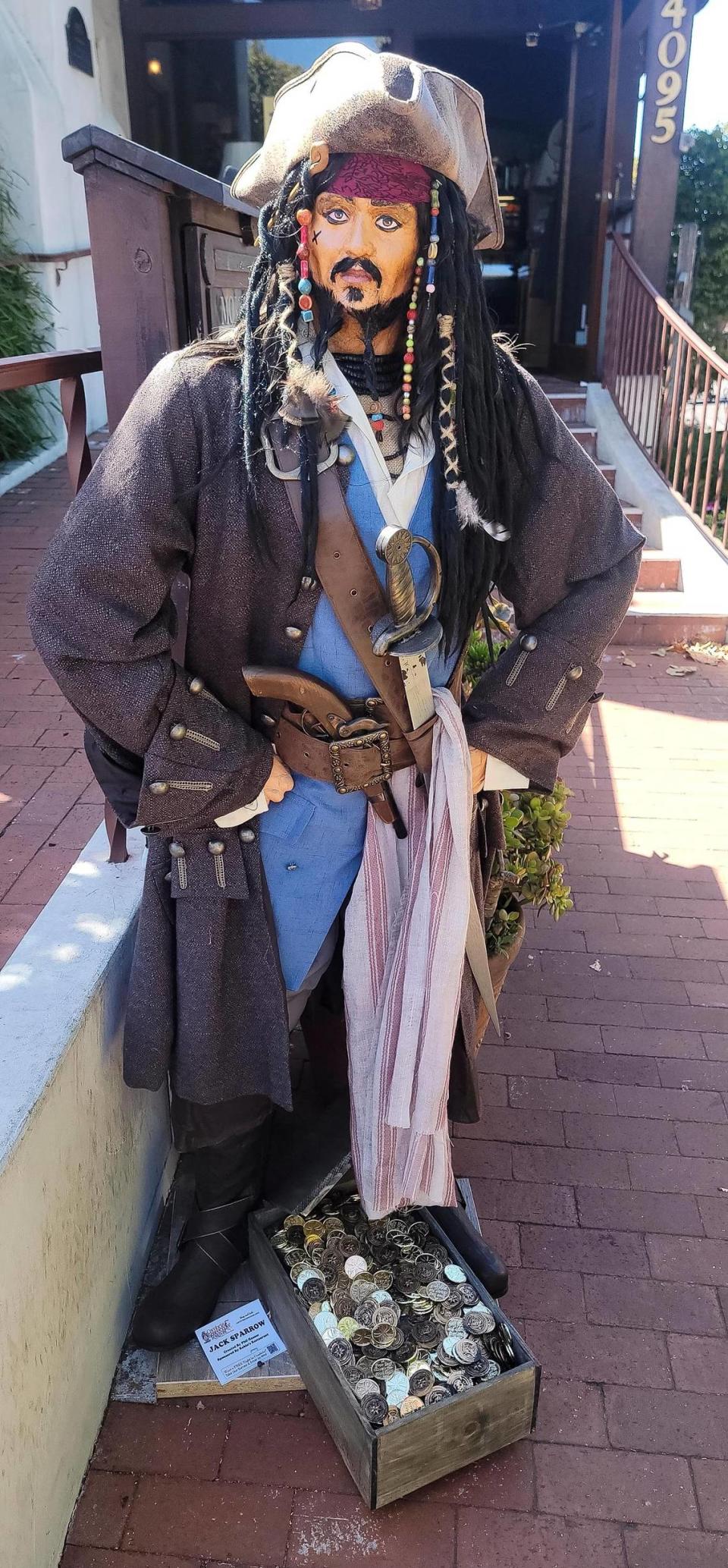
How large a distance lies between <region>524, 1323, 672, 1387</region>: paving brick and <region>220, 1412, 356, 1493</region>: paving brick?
1.45 feet

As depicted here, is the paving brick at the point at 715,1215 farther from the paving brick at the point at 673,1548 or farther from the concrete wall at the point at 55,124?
the concrete wall at the point at 55,124

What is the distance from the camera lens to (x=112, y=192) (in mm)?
2041

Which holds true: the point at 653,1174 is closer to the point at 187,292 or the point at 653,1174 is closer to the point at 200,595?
the point at 200,595

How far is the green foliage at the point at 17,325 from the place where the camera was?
22.0 feet

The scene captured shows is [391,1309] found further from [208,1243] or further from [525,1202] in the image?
[525,1202]

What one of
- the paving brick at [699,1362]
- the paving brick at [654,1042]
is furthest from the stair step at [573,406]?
the paving brick at [699,1362]

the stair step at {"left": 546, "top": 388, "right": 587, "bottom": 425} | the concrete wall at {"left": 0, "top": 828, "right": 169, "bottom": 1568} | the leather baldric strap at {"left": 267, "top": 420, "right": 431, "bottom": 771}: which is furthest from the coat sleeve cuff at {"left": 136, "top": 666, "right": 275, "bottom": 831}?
the stair step at {"left": 546, "top": 388, "right": 587, "bottom": 425}

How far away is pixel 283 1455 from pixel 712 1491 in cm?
73

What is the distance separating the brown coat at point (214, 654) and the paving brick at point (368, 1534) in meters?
0.66

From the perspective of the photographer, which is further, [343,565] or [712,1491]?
[712,1491]

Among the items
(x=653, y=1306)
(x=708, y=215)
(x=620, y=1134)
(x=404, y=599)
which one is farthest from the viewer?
(x=708, y=215)

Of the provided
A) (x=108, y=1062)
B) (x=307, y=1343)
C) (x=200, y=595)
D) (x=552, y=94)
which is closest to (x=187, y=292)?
(x=200, y=595)

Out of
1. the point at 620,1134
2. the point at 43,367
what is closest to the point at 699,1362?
the point at 620,1134

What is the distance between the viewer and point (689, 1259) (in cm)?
229
